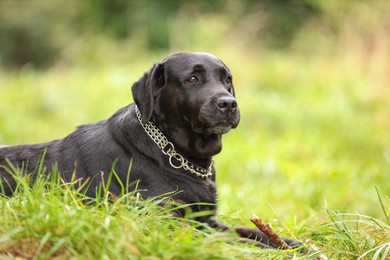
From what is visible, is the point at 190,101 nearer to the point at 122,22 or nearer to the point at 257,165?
the point at 257,165

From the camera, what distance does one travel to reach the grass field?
117 inches

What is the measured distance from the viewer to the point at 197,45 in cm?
1467

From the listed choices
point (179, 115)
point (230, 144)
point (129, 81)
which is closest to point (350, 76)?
point (230, 144)

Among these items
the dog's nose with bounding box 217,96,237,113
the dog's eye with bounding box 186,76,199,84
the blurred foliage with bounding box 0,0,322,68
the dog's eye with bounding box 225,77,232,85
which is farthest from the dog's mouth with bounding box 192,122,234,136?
the blurred foliage with bounding box 0,0,322,68

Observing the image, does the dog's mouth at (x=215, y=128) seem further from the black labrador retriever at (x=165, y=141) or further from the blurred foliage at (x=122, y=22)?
the blurred foliage at (x=122, y=22)

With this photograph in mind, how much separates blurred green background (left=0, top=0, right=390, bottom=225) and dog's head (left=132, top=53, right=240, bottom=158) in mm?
651

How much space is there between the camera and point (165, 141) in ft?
13.6

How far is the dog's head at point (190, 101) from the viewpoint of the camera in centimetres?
407

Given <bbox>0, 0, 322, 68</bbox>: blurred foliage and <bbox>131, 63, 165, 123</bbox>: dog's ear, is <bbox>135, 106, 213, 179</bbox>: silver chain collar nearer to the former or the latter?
<bbox>131, 63, 165, 123</bbox>: dog's ear

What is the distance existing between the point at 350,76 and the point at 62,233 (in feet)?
28.7

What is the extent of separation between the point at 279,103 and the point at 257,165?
8.83 ft

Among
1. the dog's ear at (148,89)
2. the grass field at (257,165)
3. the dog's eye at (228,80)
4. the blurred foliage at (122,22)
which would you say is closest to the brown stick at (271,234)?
the grass field at (257,165)

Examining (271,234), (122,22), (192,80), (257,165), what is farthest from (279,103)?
(122,22)

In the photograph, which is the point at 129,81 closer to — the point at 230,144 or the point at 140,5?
the point at 230,144
